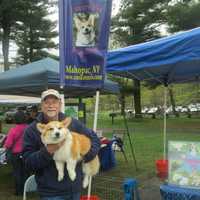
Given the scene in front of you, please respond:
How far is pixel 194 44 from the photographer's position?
455cm

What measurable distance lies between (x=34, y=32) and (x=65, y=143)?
36329 mm

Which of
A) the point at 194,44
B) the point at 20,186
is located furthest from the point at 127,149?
the point at 194,44

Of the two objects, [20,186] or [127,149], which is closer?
[20,186]

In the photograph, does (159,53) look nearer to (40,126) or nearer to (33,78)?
(40,126)

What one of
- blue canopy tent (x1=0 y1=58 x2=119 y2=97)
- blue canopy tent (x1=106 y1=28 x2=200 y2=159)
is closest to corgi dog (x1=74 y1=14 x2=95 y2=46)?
blue canopy tent (x1=106 y1=28 x2=200 y2=159)

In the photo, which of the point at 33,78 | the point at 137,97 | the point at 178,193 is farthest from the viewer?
the point at 137,97

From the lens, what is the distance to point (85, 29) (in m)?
4.30

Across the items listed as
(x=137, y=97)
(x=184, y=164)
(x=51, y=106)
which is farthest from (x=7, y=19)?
(x=51, y=106)

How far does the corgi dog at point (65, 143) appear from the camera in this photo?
3.05 meters

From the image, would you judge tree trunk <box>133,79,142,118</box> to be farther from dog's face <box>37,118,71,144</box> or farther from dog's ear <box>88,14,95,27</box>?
dog's face <box>37,118,71,144</box>

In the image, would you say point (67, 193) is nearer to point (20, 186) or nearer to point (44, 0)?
point (20, 186)

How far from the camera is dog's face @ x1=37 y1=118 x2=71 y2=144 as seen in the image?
9.94ft

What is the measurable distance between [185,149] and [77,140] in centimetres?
150

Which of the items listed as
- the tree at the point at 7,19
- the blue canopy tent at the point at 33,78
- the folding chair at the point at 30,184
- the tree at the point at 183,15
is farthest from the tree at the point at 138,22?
the folding chair at the point at 30,184
